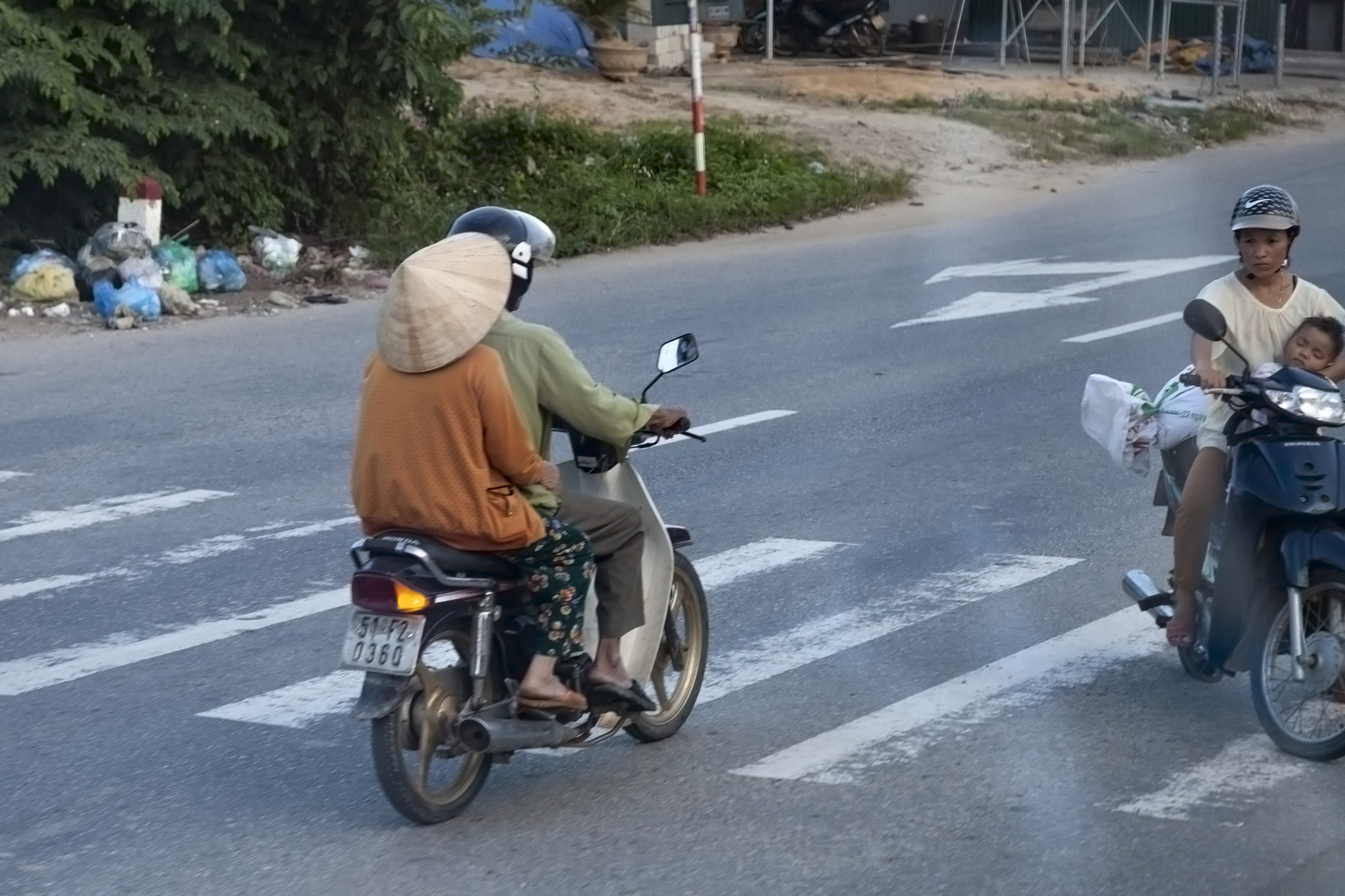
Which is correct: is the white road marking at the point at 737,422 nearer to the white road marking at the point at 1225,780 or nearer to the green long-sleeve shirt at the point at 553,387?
the white road marking at the point at 1225,780

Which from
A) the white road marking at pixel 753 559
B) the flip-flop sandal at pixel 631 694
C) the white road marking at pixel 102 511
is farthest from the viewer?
the white road marking at pixel 102 511

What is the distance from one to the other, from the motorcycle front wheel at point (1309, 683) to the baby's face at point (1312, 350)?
73 cm

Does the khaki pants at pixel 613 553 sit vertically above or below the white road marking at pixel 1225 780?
above

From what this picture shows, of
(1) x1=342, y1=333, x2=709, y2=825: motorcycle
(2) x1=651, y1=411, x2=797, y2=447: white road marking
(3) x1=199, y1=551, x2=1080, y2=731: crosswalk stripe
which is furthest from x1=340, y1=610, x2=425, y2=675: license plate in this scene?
(2) x1=651, y1=411, x2=797, y2=447: white road marking

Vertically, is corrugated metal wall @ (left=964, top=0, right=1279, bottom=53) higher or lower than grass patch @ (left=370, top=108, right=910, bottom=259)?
higher

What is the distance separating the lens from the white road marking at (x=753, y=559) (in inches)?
266

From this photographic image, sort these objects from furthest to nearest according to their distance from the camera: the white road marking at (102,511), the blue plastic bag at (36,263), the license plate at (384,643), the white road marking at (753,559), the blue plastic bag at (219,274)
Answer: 1. the blue plastic bag at (219,274)
2. the blue plastic bag at (36,263)
3. the white road marking at (102,511)
4. the white road marking at (753,559)
5. the license plate at (384,643)

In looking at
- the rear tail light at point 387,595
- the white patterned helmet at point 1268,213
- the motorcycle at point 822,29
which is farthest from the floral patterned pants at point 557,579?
the motorcycle at point 822,29

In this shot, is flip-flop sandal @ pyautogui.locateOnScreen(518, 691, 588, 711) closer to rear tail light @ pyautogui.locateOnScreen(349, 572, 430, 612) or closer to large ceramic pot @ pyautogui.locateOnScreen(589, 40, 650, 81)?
rear tail light @ pyautogui.locateOnScreen(349, 572, 430, 612)

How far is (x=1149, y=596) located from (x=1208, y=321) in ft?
3.91

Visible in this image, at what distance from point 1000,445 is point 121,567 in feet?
13.8

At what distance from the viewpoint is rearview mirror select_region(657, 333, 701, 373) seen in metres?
4.58

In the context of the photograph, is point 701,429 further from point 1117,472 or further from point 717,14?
point 717,14

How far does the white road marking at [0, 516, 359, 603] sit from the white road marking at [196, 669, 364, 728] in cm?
151
